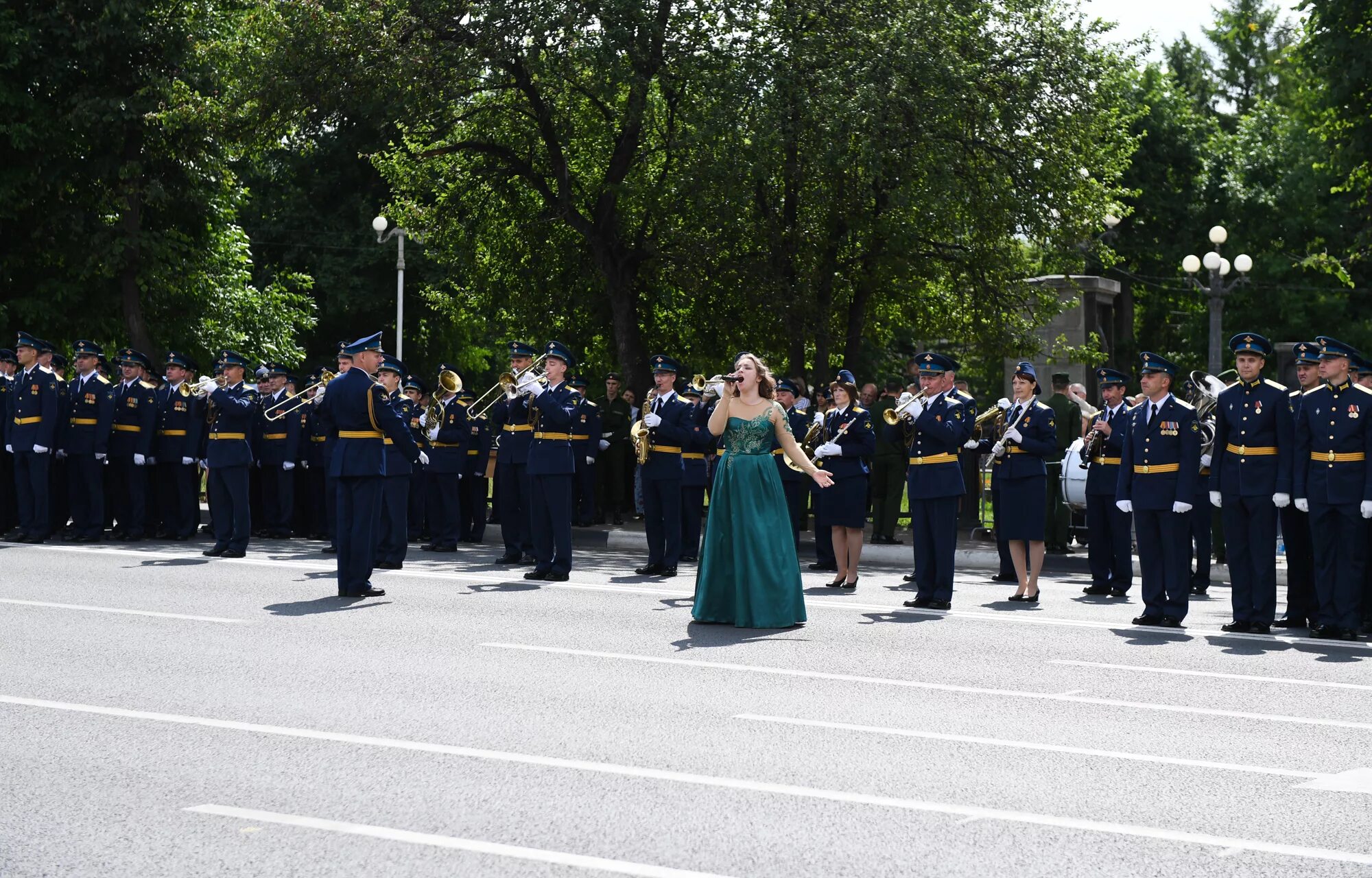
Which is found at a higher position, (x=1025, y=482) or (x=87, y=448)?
(x=87, y=448)

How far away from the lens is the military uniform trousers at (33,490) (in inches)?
757

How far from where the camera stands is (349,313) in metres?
49.4

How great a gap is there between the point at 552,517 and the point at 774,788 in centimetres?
877

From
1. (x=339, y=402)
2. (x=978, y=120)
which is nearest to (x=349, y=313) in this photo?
(x=978, y=120)

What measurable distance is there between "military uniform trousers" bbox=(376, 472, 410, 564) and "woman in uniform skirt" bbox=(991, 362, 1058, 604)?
582cm

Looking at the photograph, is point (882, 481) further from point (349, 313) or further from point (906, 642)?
point (349, 313)

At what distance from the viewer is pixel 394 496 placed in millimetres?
16594

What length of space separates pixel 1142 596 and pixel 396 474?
23.6 feet

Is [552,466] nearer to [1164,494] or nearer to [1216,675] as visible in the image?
[1164,494]

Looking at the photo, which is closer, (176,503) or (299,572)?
(299,572)

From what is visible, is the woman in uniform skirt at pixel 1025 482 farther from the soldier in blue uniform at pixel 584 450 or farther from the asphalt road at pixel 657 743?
the soldier in blue uniform at pixel 584 450

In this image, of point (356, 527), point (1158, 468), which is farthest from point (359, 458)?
point (1158, 468)

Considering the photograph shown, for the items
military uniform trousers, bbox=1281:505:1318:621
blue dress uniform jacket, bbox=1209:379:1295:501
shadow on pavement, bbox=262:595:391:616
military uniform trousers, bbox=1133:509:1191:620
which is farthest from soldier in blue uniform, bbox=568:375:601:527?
military uniform trousers, bbox=1281:505:1318:621

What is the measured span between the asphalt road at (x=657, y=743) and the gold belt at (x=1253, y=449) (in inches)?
54.3
